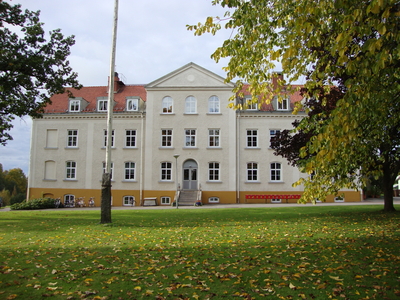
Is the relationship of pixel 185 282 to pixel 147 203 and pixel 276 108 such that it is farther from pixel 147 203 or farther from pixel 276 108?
pixel 276 108

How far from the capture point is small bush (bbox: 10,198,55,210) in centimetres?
2852

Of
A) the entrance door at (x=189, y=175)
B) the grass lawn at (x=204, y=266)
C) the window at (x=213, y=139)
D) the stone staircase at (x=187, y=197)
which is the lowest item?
the grass lawn at (x=204, y=266)

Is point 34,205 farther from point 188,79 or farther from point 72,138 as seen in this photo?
point 188,79

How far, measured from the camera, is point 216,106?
3397cm

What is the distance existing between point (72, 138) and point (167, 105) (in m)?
10.6

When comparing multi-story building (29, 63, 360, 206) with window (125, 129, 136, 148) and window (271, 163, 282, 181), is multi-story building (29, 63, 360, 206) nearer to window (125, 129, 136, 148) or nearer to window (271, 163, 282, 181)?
window (271, 163, 282, 181)

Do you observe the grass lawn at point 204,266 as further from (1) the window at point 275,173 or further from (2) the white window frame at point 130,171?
(2) the white window frame at point 130,171

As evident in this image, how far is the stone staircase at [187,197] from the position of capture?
31.0 meters

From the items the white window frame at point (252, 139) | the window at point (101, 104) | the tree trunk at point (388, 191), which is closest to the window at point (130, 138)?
the window at point (101, 104)

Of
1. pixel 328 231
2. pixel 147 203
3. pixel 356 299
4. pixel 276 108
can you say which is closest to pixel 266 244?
pixel 328 231

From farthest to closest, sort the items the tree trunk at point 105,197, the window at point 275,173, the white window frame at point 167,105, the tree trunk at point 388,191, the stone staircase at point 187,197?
1. the white window frame at point 167,105
2. the window at point 275,173
3. the stone staircase at point 187,197
4. the tree trunk at point 388,191
5. the tree trunk at point 105,197

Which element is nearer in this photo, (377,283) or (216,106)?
(377,283)

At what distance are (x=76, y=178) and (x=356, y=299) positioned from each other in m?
33.5

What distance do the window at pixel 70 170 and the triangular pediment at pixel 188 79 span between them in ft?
36.6
